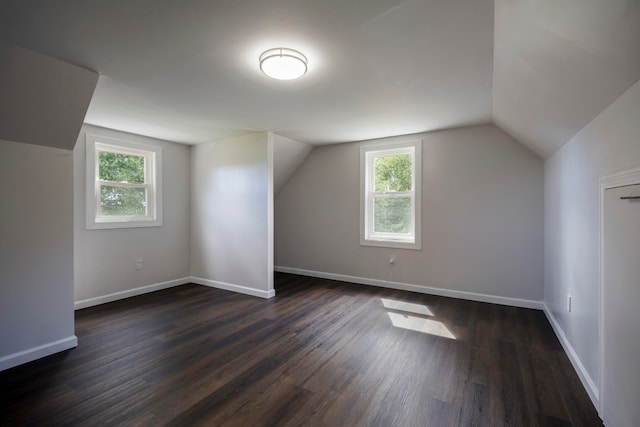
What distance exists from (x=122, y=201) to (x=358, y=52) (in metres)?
3.82

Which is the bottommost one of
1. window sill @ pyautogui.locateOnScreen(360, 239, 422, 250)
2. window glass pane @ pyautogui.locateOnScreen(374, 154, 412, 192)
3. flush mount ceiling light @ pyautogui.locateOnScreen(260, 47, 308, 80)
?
Answer: window sill @ pyautogui.locateOnScreen(360, 239, 422, 250)

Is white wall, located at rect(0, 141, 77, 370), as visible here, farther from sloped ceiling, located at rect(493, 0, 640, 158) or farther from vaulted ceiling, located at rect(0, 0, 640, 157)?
sloped ceiling, located at rect(493, 0, 640, 158)

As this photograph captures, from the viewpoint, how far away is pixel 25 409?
1.79m

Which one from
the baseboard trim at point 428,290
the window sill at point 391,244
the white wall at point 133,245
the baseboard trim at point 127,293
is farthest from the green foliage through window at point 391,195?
the baseboard trim at point 127,293

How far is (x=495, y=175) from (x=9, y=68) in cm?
471

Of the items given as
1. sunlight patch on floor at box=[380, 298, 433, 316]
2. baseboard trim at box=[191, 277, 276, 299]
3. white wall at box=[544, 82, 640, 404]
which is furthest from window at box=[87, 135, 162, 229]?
white wall at box=[544, 82, 640, 404]

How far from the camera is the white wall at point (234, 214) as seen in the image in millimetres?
4027

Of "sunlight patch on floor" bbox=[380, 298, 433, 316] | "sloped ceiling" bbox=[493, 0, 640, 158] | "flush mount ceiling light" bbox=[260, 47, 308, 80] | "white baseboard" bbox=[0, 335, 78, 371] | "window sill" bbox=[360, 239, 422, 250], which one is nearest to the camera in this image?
"sloped ceiling" bbox=[493, 0, 640, 158]

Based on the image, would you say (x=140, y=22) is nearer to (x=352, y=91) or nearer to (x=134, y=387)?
(x=352, y=91)

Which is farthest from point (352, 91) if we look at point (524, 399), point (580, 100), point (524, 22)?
point (524, 399)

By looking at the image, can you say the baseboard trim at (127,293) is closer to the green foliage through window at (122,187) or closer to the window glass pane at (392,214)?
the green foliage through window at (122,187)

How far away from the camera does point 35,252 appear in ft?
7.95

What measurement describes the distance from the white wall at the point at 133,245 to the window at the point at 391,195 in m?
2.99

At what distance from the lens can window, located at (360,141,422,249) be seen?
423cm
